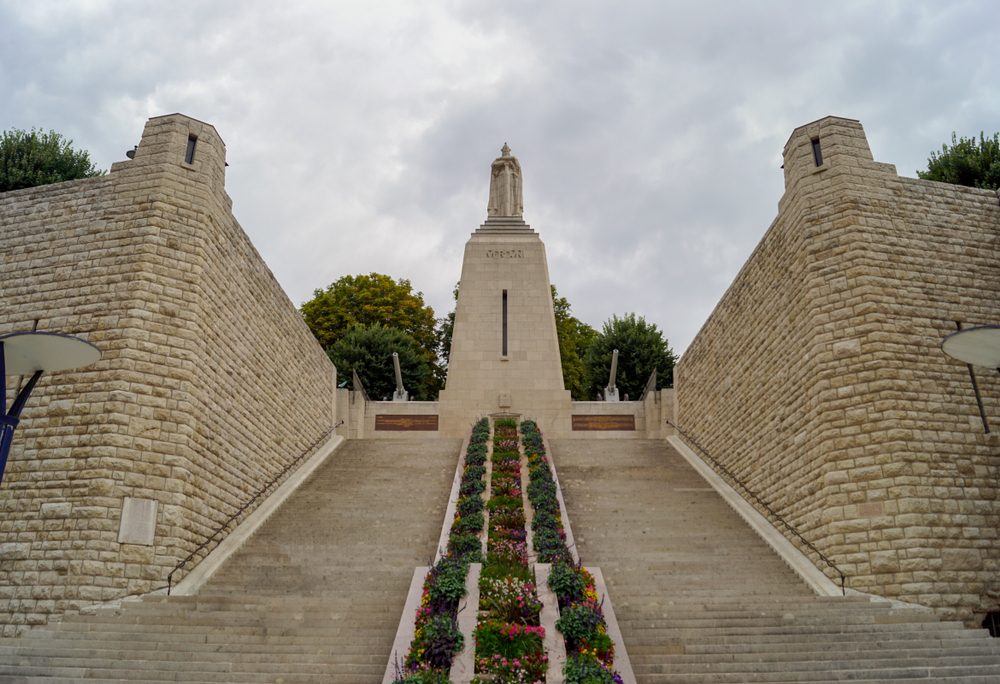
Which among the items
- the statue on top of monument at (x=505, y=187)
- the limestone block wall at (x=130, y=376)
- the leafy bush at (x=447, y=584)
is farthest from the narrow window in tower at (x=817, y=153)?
the statue on top of monument at (x=505, y=187)

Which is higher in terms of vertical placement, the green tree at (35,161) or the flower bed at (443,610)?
the green tree at (35,161)

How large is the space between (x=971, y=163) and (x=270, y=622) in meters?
16.4

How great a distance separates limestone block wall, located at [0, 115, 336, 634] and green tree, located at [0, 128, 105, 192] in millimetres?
6237

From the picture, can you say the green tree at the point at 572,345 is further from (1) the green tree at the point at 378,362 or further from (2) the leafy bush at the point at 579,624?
(2) the leafy bush at the point at 579,624

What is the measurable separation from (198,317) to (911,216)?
10586 millimetres

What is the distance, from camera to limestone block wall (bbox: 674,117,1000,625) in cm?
870

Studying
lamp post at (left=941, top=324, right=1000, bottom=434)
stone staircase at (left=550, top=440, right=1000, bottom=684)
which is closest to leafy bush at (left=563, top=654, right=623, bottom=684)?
stone staircase at (left=550, top=440, right=1000, bottom=684)

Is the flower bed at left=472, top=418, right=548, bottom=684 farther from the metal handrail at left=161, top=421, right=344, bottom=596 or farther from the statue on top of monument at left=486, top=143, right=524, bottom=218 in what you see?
Answer: the statue on top of monument at left=486, top=143, right=524, bottom=218

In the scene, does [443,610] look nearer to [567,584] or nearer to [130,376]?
[567,584]

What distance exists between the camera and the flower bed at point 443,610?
6.18 meters

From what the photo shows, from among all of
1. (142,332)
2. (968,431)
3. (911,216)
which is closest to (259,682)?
(142,332)

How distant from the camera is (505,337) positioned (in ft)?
69.8

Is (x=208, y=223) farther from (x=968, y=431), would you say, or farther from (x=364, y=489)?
(x=968, y=431)

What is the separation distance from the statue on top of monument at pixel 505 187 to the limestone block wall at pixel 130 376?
11.8 meters
